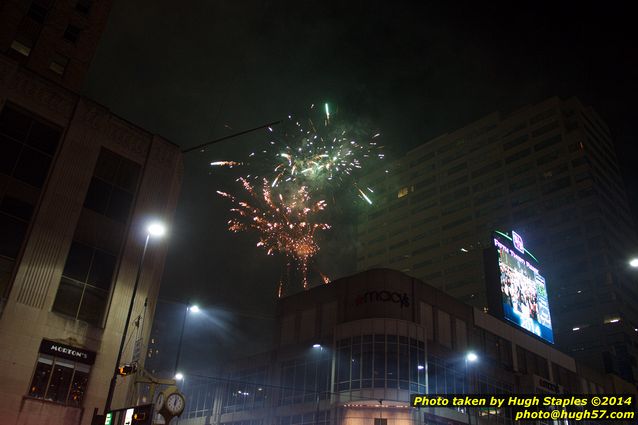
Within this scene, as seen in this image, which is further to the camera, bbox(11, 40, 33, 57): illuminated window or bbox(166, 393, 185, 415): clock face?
bbox(11, 40, 33, 57): illuminated window

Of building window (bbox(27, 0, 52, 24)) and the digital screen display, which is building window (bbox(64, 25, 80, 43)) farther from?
the digital screen display

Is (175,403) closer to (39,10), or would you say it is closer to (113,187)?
(113,187)

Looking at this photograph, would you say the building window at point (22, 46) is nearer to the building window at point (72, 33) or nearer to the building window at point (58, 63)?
the building window at point (58, 63)

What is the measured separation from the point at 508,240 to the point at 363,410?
29.8m

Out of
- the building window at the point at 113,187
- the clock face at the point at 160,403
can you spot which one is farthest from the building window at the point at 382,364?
the clock face at the point at 160,403

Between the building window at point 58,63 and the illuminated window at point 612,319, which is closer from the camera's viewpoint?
the building window at point 58,63

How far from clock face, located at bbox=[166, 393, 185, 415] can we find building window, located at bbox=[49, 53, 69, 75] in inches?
1222

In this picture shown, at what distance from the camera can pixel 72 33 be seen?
147 feet

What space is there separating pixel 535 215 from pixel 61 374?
117 m

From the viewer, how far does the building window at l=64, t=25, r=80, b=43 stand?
44344 mm

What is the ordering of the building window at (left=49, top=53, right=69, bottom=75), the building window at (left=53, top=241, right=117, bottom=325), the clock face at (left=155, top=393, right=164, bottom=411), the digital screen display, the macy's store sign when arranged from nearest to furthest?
the clock face at (left=155, top=393, right=164, bottom=411) < the building window at (left=53, top=241, right=117, bottom=325) < the building window at (left=49, top=53, right=69, bottom=75) < the macy's store sign < the digital screen display

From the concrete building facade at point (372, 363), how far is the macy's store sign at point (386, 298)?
93 millimetres

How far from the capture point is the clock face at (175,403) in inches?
924

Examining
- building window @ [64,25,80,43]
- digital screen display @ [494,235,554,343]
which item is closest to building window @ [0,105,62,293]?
building window @ [64,25,80,43]
